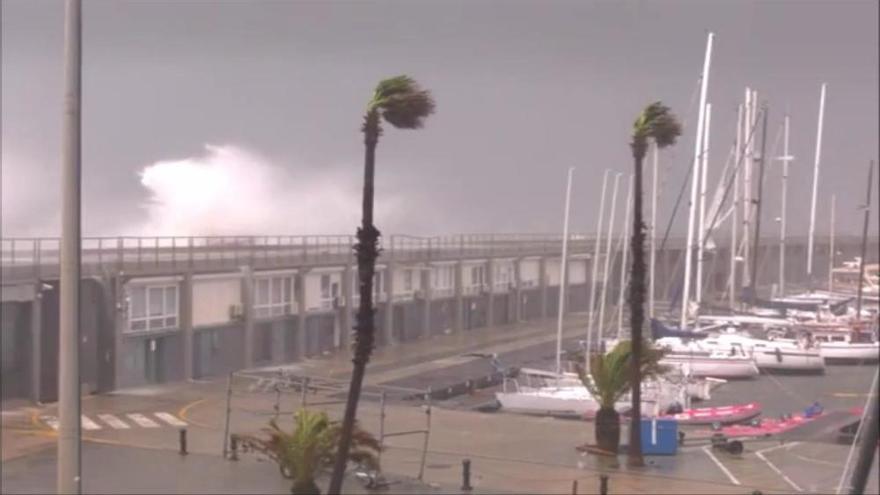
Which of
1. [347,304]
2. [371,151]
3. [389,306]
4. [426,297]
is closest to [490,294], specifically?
[426,297]

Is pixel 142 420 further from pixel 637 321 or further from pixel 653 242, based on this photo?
pixel 653 242

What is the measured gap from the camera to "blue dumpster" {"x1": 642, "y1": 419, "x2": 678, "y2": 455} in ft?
39.6

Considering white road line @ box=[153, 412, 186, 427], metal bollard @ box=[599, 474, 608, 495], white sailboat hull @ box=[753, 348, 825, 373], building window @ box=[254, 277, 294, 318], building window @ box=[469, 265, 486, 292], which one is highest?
building window @ box=[469, 265, 486, 292]

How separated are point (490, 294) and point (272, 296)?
3462mm

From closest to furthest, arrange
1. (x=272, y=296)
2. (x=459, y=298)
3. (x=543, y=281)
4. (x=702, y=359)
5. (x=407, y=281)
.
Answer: (x=702, y=359) < (x=272, y=296) < (x=543, y=281) < (x=407, y=281) < (x=459, y=298)

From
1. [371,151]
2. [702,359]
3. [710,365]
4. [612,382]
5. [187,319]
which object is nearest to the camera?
[371,151]

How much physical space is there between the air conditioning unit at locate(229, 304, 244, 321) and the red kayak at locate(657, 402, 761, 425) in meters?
6.77

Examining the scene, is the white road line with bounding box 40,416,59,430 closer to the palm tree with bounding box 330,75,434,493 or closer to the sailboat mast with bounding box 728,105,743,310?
the palm tree with bounding box 330,75,434,493

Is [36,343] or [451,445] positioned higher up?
[36,343]

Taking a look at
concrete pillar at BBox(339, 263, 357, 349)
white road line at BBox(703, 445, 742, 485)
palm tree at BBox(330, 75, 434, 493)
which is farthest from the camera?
concrete pillar at BBox(339, 263, 357, 349)

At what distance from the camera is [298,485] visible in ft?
31.1

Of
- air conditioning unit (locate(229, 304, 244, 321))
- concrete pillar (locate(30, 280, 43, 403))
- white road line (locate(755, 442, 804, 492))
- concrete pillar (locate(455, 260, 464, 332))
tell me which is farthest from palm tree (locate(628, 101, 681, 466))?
concrete pillar (locate(30, 280, 43, 403))

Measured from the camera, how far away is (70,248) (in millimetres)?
6168

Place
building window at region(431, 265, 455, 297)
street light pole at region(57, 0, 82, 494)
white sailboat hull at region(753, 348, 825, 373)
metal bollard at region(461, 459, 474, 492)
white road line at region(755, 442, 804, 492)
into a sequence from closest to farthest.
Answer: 1. street light pole at region(57, 0, 82, 494)
2. metal bollard at region(461, 459, 474, 492)
3. white road line at region(755, 442, 804, 492)
4. white sailboat hull at region(753, 348, 825, 373)
5. building window at region(431, 265, 455, 297)
